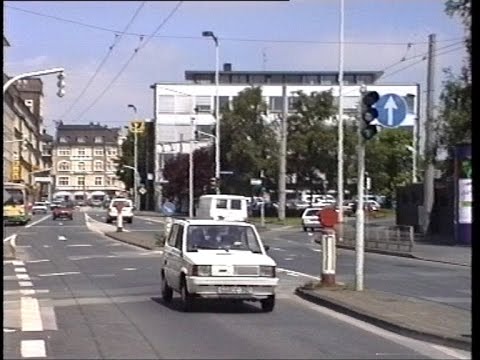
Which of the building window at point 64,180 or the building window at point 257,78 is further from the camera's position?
the building window at point 257,78

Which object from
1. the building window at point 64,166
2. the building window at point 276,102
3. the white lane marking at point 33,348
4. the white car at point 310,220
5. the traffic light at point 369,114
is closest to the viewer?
the white lane marking at point 33,348

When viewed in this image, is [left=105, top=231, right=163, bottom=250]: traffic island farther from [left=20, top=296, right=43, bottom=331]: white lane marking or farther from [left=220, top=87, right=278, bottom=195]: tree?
[left=220, top=87, right=278, bottom=195]: tree

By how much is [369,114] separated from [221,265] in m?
5.05

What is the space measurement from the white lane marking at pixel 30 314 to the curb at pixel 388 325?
16.9 ft

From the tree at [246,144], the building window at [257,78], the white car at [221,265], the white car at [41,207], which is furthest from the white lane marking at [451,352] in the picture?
the white car at [41,207]

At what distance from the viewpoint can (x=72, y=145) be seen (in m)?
95.0

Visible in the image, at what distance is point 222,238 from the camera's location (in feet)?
71.0

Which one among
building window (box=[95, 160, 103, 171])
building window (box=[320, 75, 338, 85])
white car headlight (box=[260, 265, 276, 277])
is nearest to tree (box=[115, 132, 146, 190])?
building window (box=[95, 160, 103, 171])

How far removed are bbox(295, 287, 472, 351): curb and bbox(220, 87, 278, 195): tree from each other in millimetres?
58361

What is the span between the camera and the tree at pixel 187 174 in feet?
287

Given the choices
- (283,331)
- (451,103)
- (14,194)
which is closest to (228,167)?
(14,194)

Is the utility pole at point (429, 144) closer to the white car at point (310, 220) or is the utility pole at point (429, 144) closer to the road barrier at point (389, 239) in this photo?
the road barrier at point (389, 239)

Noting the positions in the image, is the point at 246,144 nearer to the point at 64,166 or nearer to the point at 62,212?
the point at 62,212

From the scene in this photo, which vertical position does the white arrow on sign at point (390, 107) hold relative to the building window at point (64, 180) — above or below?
above
